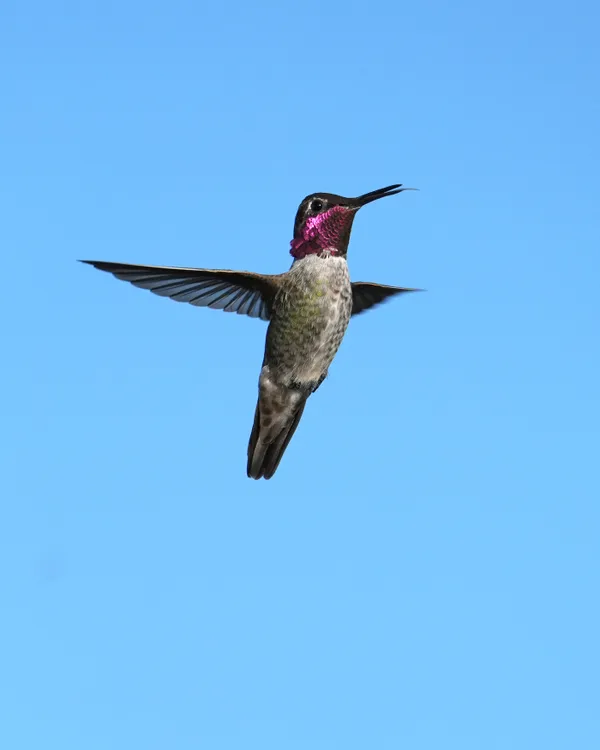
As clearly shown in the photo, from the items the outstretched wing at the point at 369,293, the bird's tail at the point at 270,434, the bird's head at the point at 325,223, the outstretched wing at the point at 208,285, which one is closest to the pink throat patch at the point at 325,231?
the bird's head at the point at 325,223

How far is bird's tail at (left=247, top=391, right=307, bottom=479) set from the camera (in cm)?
595

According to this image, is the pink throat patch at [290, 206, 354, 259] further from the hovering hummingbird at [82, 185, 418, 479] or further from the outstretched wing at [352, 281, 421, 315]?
the outstretched wing at [352, 281, 421, 315]

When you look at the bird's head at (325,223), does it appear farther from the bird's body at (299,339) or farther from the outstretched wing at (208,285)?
the outstretched wing at (208,285)

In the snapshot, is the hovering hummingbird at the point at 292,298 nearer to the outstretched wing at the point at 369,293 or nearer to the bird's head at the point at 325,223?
the bird's head at the point at 325,223

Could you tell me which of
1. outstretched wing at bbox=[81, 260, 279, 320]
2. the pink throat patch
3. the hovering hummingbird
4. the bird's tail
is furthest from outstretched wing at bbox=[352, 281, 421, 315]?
the bird's tail

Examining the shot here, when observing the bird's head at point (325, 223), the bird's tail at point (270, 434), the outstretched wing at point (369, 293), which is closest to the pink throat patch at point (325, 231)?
the bird's head at point (325, 223)

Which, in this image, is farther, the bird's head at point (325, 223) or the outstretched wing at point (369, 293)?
the outstretched wing at point (369, 293)

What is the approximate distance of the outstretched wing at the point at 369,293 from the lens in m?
6.40

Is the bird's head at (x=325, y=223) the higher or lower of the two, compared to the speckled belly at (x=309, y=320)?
higher

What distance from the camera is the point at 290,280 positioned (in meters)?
5.72

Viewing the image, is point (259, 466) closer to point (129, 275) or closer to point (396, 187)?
point (129, 275)

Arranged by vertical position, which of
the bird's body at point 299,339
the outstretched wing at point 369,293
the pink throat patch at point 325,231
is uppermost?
the outstretched wing at point 369,293

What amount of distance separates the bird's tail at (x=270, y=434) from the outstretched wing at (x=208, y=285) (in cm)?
59

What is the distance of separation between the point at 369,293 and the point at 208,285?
1096mm
